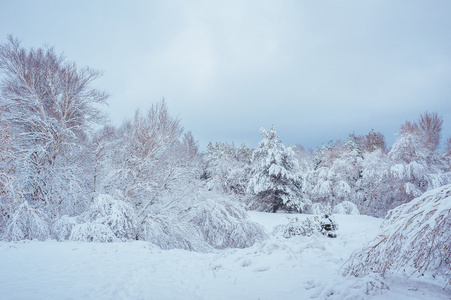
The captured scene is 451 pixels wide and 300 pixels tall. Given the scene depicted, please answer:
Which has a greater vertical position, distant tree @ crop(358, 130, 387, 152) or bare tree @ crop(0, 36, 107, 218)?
distant tree @ crop(358, 130, 387, 152)

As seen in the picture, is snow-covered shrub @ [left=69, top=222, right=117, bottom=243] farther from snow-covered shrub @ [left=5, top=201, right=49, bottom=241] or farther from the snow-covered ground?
the snow-covered ground

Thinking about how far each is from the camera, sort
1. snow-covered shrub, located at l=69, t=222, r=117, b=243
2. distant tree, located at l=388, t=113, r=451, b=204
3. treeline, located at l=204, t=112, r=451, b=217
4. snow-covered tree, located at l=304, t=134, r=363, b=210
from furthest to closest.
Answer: snow-covered tree, located at l=304, t=134, r=363, b=210 → treeline, located at l=204, t=112, r=451, b=217 → distant tree, located at l=388, t=113, r=451, b=204 → snow-covered shrub, located at l=69, t=222, r=117, b=243

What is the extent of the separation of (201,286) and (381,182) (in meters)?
19.2

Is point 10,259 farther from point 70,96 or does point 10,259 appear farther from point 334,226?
point 334,226

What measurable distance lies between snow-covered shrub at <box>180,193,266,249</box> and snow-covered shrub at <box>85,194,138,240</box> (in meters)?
2.54

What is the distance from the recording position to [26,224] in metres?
7.22

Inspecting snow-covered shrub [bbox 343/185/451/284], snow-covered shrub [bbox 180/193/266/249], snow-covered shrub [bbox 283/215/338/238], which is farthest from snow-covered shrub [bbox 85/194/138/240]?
snow-covered shrub [bbox 343/185/451/284]

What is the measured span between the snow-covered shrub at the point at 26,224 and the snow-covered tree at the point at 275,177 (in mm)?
11939

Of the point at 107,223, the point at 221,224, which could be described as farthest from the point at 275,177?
→ the point at 107,223

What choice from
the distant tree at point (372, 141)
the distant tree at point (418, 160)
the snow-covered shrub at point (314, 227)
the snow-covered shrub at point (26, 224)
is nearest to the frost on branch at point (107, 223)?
the snow-covered shrub at point (26, 224)

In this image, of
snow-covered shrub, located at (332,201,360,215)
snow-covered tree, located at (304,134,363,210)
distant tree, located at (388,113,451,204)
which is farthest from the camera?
snow-covered tree, located at (304,134,363,210)

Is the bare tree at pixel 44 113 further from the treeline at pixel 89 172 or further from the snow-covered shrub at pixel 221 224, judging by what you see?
the snow-covered shrub at pixel 221 224

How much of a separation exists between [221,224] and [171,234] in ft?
7.55

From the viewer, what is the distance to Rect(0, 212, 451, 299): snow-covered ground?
9.40 ft
